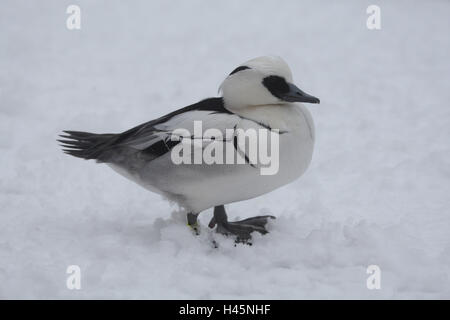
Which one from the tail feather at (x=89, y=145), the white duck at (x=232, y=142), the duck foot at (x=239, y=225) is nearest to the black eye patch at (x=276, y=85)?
the white duck at (x=232, y=142)

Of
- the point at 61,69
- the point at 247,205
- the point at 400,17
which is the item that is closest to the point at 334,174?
the point at 247,205

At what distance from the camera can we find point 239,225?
166 inches

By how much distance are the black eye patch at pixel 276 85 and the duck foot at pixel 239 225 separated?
87 centimetres

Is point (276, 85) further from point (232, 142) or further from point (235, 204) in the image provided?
point (235, 204)

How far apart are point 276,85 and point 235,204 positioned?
1413 mm

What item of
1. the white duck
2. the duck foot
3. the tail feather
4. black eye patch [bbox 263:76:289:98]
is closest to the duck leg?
the white duck

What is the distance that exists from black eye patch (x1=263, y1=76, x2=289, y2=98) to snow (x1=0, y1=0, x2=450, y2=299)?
886mm

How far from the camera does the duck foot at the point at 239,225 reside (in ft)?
13.4

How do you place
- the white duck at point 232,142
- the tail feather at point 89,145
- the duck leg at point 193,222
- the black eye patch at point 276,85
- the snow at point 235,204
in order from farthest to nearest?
the tail feather at point 89,145 < the duck leg at point 193,222 < the black eye patch at point 276,85 < the white duck at point 232,142 < the snow at point 235,204

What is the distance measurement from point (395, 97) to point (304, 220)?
3145 mm

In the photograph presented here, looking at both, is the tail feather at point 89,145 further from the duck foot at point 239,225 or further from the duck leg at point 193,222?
the duck foot at point 239,225

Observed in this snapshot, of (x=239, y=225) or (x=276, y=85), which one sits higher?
(x=276, y=85)

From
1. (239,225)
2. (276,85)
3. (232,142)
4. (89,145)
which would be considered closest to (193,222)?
(239,225)

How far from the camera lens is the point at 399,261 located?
375 cm
